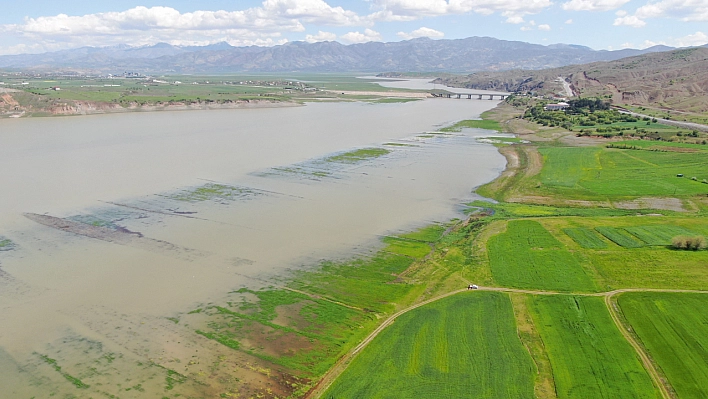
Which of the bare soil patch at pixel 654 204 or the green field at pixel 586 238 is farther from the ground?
the bare soil patch at pixel 654 204

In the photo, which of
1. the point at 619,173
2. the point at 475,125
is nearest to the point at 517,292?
the point at 619,173

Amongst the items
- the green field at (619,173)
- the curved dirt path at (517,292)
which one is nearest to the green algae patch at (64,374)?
the curved dirt path at (517,292)

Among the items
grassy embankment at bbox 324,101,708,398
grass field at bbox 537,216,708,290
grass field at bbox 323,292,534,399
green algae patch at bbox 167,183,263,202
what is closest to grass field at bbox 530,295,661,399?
grassy embankment at bbox 324,101,708,398

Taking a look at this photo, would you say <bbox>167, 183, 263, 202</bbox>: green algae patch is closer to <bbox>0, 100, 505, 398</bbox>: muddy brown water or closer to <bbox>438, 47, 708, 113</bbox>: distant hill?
<bbox>0, 100, 505, 398</bbox>: muddy brown water

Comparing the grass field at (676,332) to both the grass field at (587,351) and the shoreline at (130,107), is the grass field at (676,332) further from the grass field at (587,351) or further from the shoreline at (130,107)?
the shoreline at (130,107)

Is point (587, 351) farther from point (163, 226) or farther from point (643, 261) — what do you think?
point (163, 226)

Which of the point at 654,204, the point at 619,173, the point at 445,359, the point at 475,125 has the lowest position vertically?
the point at 445,359
